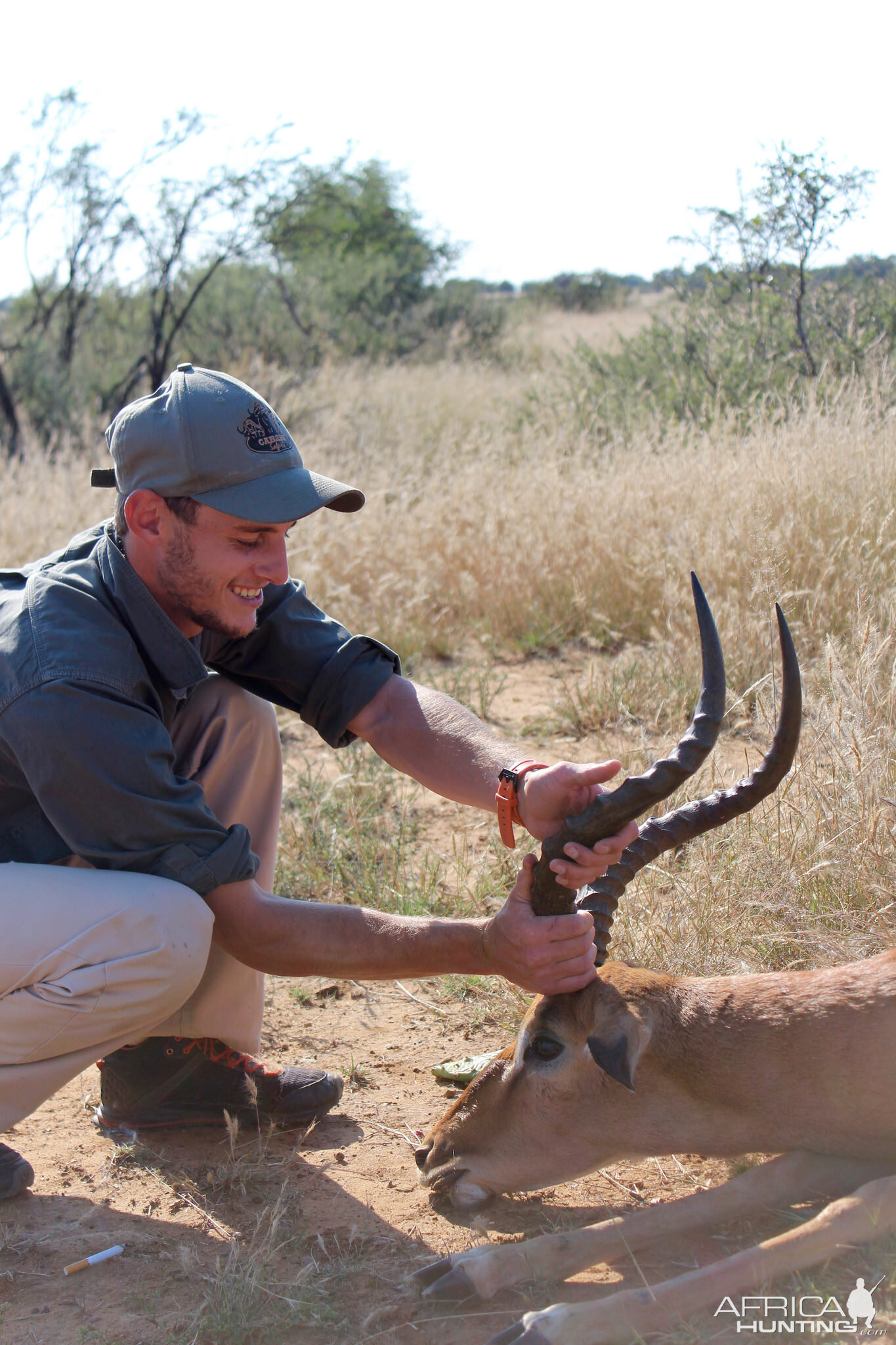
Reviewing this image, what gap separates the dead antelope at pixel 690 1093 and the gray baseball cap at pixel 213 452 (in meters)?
1.10

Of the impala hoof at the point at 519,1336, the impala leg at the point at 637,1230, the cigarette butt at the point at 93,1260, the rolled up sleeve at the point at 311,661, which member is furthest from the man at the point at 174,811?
the impala hoof at the point at 519,1336

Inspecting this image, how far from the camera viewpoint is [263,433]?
2990mm

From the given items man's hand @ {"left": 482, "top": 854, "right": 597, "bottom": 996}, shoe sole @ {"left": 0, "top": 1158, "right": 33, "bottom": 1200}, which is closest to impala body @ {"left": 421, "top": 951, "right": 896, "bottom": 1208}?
man's hand @ {"left": 482, "top": 854, "right": 597, "bottom": 996}

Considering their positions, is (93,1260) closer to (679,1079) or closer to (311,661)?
(679,1079)

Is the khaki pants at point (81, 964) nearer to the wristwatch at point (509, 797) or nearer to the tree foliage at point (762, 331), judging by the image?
the wristwatch at point (509, 797)

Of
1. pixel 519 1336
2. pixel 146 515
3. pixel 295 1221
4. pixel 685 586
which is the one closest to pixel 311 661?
pixel 146 515

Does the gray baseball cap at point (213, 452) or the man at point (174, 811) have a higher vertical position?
the gray baseball cap at point (213, 452)

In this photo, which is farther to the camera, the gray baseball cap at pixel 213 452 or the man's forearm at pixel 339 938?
the gray baseball cap at pixel 213 452

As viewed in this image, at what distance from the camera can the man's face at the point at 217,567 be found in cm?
292

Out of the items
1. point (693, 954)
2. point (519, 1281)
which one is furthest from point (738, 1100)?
point (693, 954)

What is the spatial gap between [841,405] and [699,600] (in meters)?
4.74

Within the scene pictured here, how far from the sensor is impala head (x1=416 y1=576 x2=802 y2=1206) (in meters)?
→ 2.60

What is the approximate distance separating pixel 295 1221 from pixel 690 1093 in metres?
1.02

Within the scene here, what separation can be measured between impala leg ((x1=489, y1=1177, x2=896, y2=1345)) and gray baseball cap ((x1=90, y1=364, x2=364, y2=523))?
1.88 m
